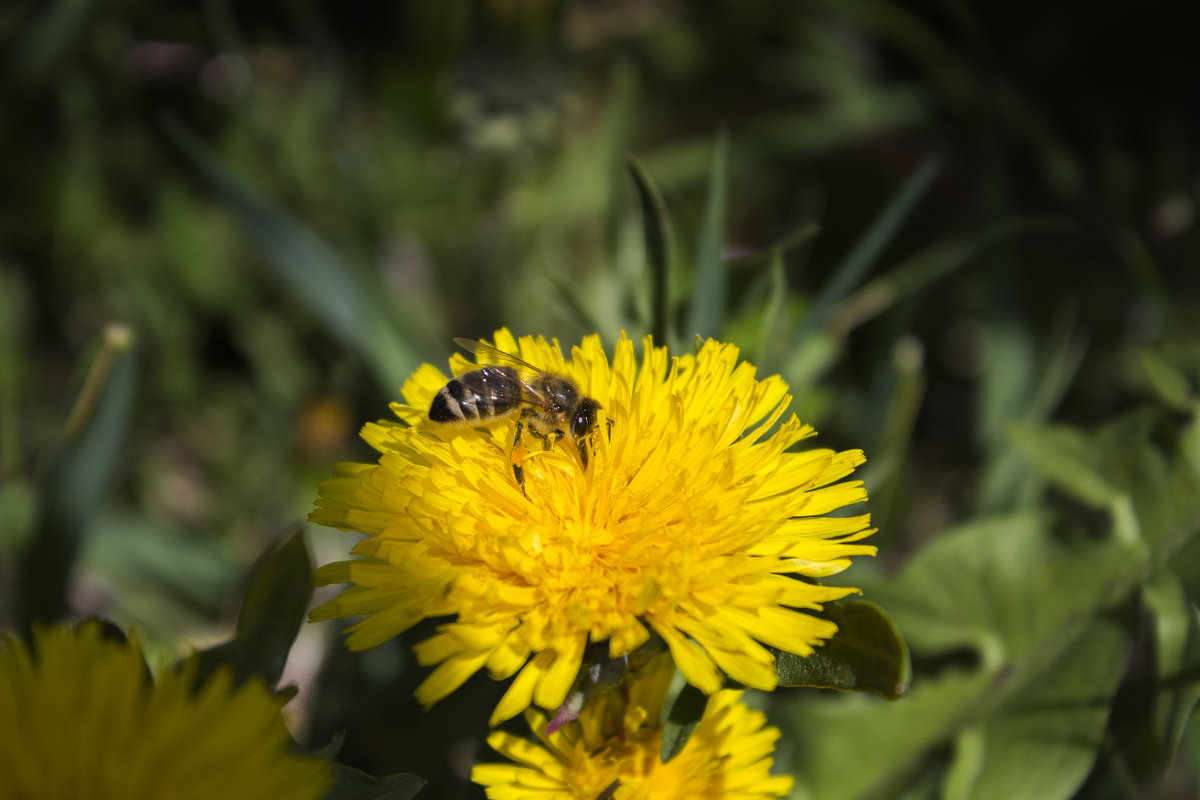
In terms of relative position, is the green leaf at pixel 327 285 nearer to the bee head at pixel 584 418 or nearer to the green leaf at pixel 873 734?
A: the bee head at pixel 584 418

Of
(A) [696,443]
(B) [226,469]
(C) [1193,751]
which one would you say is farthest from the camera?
(B) [226,469]

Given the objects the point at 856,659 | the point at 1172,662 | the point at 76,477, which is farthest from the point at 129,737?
the point at 1172,662

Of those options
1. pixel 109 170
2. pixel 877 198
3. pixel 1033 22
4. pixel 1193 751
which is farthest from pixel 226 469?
pixel 1033 22

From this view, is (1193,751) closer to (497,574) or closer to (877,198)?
(497,574)

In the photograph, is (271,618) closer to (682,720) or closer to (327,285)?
(682,720)

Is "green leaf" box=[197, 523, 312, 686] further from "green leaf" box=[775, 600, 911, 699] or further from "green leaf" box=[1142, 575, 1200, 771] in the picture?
"green leaf" box=[1142, 575, 1200, 771]

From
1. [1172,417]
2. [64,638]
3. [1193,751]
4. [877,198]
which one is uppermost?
[877,198]

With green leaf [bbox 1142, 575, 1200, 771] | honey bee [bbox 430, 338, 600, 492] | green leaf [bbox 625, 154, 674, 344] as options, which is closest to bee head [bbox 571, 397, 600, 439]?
honey bee [bbox 430, 338, 600, 492]
